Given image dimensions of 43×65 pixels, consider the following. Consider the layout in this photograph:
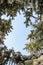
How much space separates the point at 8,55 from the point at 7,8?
293cm

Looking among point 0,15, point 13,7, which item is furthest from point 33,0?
point 0,15

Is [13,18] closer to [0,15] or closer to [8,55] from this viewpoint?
[0,15]


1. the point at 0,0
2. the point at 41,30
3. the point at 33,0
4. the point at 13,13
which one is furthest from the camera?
the point at 13,13

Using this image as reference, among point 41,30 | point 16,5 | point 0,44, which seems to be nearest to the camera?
point 41,30

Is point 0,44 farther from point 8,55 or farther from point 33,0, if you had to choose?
point 33,0

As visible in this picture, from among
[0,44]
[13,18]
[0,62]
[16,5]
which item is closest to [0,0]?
[16,5]

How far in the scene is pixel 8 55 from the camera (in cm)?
843

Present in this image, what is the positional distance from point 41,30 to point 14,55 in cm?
197

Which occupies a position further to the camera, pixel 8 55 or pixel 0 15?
pixel 0 15

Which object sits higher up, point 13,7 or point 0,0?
point 0,0

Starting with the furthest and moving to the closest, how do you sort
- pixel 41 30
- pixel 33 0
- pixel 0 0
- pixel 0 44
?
1. pixel 0 44
2. pixel 0 0
3. pixel 41 30
4. pixel 33 0

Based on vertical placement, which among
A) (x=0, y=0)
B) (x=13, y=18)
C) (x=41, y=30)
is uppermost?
(x=0, y=0)

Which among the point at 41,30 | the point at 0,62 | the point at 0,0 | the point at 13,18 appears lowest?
the point at 0,62

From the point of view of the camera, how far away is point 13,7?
10.0 metres
